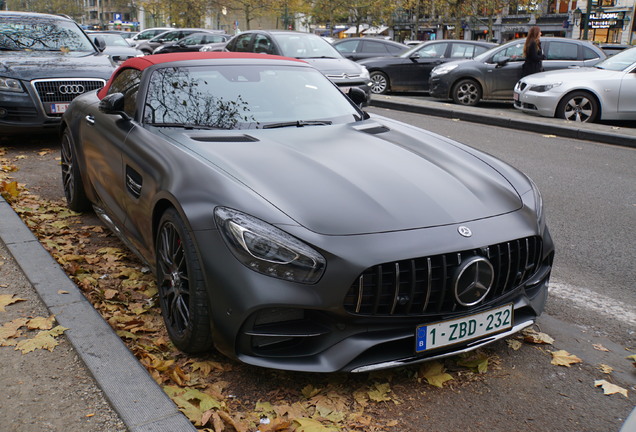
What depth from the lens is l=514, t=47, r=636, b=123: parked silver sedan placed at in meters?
11.8

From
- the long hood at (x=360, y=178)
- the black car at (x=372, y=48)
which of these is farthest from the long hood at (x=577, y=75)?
the long hood at (x=360, y=178)

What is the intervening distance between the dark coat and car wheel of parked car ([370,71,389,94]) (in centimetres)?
449

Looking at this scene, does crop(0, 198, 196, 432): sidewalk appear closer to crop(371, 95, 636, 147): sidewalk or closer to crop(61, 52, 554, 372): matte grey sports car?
crop(61, 52, 554, 372): matte grey sports car

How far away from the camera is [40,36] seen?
1008 cm

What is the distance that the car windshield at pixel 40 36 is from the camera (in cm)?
976

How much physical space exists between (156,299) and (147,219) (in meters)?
0.64

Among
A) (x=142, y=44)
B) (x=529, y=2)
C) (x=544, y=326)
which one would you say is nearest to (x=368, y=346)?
(x=544, y=326)

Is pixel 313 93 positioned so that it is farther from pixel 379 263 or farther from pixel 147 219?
pixel 379 263

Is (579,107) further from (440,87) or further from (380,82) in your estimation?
(380,82)

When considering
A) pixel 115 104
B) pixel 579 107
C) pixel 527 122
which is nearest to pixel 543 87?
pixel 579 107

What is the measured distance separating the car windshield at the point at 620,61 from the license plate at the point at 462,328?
10.3 metres

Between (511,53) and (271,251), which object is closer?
(271,251)

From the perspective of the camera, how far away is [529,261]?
3338 mm

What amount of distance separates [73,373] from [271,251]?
115 centimetres
